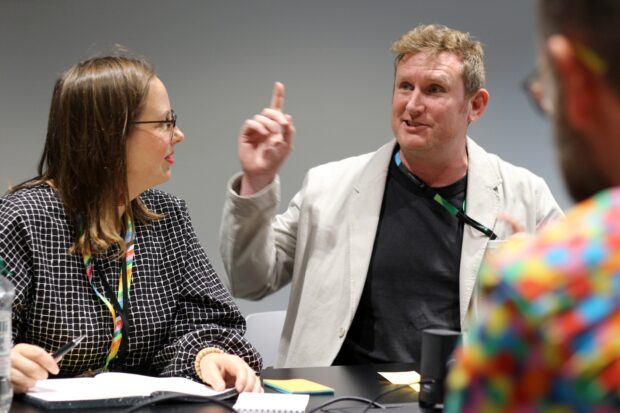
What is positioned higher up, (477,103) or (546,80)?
(477,103)

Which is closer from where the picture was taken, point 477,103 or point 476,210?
point 476,210

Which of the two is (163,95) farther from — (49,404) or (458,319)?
(458,319)

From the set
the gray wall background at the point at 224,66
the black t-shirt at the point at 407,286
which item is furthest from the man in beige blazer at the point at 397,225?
the gray wall background at the point at 224,66

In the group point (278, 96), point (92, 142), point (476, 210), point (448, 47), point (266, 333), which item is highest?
point (448, 47)

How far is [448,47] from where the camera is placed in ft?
8.98

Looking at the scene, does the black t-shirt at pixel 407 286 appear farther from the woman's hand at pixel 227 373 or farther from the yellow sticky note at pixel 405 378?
the woman's hand at pixel 227 373

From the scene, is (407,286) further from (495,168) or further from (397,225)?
(495,168)

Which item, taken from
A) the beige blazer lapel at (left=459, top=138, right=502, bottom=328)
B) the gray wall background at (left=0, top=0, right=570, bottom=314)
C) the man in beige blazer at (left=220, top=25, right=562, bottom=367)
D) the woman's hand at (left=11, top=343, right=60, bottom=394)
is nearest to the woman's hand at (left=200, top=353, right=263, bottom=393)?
the woman's hand at (left=11, top=343, right=60, bottom=394)

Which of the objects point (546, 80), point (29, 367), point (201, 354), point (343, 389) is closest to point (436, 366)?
point (343, 389)

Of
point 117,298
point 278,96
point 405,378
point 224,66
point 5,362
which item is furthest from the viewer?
point 224,66

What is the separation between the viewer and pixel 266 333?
2938 millimetres

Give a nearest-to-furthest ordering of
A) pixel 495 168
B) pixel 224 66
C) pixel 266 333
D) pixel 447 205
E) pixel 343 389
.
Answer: pixel 343 389 < pixel 447 205 < pixel 495 168 < pixel 266 333 < pixel 224 66

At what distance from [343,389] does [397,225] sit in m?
0.96

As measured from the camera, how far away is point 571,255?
47 cm
